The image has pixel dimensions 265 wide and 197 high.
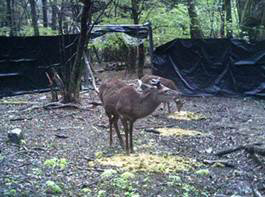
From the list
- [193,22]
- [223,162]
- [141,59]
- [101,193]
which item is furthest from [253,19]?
[101,193]

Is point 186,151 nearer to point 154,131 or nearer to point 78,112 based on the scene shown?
point 154,131

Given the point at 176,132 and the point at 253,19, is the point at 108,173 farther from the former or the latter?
the point at 253,19

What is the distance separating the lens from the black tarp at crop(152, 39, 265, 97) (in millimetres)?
13492

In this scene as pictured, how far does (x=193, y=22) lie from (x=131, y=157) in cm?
1243

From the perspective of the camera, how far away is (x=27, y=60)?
1440cm

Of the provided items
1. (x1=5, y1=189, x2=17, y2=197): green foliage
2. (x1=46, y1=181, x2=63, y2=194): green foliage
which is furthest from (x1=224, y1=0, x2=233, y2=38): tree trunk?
(x1=5, y1=189, x2=17, y2=197): green foliage

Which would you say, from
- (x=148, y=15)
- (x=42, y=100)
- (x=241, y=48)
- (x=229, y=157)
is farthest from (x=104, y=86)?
(x=148, y=15)

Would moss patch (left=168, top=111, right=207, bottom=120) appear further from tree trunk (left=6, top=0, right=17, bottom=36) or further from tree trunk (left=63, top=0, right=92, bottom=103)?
tree trunk (left=6, top=0, right=17, bottom=36)

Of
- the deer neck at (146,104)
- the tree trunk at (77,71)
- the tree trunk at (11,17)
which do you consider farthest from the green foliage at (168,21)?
the deer neck at (146,104)

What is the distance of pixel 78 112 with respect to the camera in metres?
10.8

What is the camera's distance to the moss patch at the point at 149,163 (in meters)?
6.18

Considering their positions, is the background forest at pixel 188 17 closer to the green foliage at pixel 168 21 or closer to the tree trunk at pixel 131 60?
the green foliage at pixel 168 21

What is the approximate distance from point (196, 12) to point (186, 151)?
12.1 m

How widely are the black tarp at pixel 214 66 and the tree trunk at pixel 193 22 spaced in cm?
356
